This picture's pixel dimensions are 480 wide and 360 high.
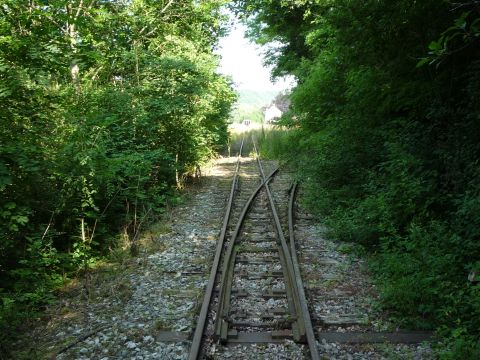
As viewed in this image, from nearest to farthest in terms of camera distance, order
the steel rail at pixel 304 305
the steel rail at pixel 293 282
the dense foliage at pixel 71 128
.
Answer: the steel rail at pixel 304 305, the steel rail at pixel 293 282, the dense foliage at pixel 71 128

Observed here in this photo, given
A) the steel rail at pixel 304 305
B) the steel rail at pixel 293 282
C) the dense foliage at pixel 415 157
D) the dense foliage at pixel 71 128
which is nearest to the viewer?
the steel rail at pixel 304 305

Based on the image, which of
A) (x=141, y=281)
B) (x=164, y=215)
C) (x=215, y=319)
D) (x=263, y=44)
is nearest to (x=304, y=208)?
(x=164, y=215)

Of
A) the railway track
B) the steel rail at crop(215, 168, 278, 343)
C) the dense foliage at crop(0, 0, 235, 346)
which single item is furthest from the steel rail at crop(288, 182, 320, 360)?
the dense foliage at crop(0, 0, 235, 346)

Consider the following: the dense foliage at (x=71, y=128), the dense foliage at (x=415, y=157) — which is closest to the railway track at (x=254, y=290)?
the dense foliage at (x=415, y=157)

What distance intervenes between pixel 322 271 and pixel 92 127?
4.39 meters

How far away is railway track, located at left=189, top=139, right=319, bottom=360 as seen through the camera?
4.23m

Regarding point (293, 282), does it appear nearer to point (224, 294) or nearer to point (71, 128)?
point (224, 294)

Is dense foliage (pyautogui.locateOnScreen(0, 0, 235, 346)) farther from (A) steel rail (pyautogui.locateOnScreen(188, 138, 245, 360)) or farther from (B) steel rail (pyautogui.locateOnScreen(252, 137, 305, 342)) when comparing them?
(B) steel rail (pyautogui.locateOnScreen(252, 137, 305, 342))

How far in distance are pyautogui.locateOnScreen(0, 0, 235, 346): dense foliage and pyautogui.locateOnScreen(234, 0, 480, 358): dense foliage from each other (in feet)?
13.8

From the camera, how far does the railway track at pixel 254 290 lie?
13.9 ft

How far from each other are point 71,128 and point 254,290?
3.76m

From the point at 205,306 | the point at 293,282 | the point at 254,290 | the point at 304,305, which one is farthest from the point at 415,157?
the point at 205,306

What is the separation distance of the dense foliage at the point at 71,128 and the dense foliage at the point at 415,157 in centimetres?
420

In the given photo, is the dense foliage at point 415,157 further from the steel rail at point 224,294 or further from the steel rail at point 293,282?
the steel rail at point 224,294
